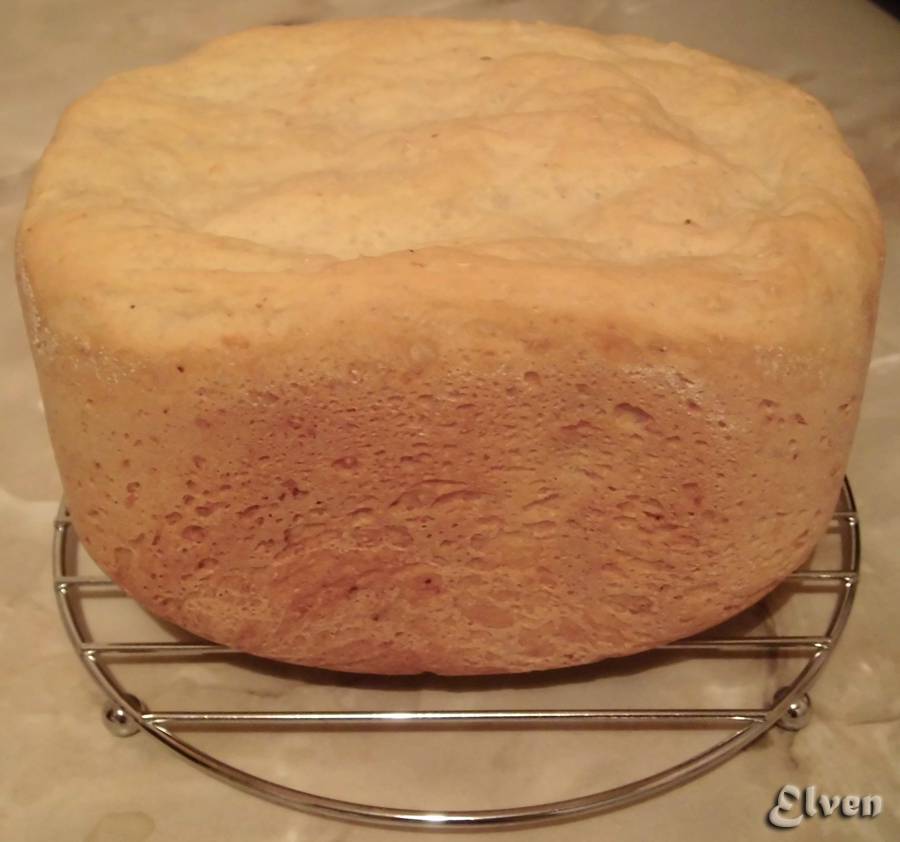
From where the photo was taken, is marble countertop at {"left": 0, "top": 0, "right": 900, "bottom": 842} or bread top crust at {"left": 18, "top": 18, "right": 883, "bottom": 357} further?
marble countertop at {"left": 0, "top": 0, "right": 900, "bottom": 842}

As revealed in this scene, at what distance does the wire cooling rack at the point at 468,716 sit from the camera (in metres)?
0.94

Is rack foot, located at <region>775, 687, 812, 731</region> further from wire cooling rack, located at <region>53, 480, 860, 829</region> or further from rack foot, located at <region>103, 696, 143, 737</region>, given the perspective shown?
rack foot, located at <region>103, 696, 143, 737</region>

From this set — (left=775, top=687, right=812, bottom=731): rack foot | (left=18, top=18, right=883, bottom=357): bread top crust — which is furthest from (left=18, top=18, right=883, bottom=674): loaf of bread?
(left=775, top=687, right=812, bottom=731): rack foot

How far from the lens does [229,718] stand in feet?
3.17

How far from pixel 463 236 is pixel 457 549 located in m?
0.27

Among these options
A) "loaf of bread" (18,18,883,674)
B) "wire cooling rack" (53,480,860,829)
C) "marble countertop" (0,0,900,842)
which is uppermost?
"loaf of bread" (18,18,883,674)

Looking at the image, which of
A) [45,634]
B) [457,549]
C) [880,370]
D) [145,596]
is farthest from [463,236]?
[880,370]

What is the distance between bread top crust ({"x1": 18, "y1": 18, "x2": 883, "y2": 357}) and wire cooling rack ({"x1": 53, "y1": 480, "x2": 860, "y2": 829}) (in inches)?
13.0

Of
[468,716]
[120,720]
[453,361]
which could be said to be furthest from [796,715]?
[120,720]

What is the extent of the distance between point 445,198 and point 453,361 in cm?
19

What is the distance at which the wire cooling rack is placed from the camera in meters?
0.94

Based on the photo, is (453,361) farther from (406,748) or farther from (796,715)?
(796,715)

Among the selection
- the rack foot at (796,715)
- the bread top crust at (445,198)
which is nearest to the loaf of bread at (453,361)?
the bread top crust at (445,198)

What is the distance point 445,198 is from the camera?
0.96m
